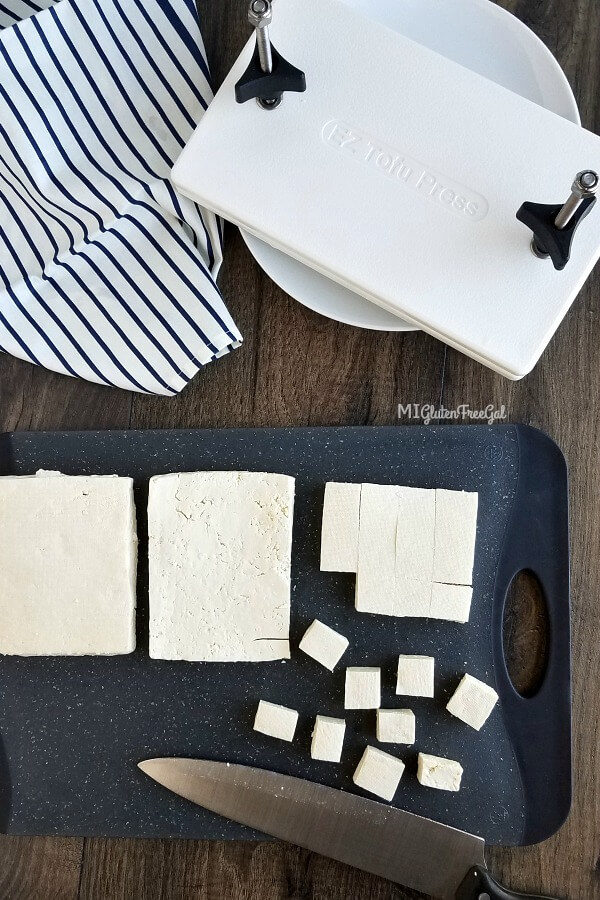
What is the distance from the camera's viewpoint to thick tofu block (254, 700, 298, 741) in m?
0.92

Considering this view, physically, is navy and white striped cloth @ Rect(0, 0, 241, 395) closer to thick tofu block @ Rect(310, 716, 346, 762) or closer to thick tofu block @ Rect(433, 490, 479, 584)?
thick tofu block @ Rect(433, 490, 479, 584)

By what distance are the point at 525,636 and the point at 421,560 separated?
0.18 meters

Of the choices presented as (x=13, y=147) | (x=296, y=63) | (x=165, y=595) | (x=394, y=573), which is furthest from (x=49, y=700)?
(x=296, y=63)

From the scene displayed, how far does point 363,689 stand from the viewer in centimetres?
91

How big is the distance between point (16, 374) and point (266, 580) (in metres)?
0.44

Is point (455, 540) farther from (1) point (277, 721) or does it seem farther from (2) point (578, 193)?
(2) point (578, 193)

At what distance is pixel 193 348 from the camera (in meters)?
0.93

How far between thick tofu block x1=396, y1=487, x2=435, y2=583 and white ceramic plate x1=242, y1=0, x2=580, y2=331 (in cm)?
23

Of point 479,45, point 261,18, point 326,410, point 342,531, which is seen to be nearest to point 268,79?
point 261,18

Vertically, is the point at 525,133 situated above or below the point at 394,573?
above

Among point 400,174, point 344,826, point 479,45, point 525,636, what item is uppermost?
point 479,45

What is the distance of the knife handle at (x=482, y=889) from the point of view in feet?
2.82

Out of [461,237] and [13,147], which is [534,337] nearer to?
[461,237]

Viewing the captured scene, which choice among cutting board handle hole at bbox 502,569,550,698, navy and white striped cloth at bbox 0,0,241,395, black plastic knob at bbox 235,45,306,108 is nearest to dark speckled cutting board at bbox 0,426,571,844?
cutting board handle hole at bbox 502,569,550,698
